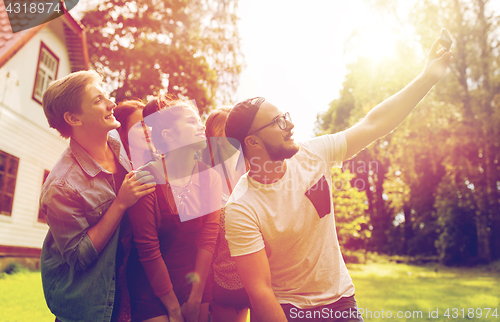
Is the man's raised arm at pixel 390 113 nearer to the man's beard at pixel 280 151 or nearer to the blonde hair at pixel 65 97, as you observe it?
the man's beard at pixel 280 151

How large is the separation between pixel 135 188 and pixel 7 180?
10752 mm

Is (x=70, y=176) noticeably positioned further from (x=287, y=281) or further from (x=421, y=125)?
(x=421, y=125)

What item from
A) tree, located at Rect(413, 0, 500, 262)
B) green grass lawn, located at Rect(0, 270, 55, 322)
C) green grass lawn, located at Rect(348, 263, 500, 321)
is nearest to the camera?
green grass lawn, located at Rect(0, 270, 55, 322)

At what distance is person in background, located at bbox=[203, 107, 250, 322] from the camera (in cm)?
286

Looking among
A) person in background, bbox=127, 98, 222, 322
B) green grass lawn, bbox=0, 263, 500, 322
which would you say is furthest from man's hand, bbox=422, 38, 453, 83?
green grass lawn, bbox=0, 263, 500, 322

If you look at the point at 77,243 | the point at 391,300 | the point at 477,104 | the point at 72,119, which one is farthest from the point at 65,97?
the point at 477,104

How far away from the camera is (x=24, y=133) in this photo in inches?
471

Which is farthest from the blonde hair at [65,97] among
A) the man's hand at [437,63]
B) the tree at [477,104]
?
the tree at [477,104]

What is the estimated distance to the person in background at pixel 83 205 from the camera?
231 cm

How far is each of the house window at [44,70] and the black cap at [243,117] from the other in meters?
11.9

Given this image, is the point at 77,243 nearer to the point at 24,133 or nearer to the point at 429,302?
the point at 429,302

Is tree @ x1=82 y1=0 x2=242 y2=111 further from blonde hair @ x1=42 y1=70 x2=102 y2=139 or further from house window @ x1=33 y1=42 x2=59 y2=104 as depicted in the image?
blonde hair @ x1=42 y1=70 x2=102 y2=139

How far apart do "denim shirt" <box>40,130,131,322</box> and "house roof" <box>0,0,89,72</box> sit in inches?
378

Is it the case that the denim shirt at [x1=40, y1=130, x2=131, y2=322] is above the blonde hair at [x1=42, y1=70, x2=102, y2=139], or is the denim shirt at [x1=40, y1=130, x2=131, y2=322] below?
below
